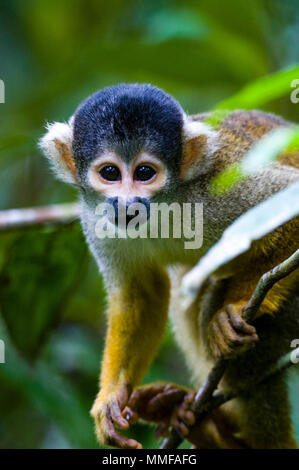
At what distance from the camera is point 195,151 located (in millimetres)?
2697

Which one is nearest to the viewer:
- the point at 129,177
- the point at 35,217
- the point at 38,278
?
the point at 129,177

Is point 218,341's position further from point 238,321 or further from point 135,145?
point 135,145

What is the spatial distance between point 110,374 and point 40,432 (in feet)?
5.33

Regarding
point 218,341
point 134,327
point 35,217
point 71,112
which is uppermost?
point 71,112

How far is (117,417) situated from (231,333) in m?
0.73

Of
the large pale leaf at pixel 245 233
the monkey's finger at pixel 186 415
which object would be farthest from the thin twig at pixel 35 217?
the large pale leaf at pixel 245 233

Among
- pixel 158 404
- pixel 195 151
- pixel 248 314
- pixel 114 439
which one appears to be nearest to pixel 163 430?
pixel 158 404

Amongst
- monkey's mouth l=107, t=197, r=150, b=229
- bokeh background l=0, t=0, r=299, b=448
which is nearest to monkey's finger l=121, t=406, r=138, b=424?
bokeh background l=0, t=0, r=299, b=448

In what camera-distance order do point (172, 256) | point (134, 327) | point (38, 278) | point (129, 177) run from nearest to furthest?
point (129, 177) < point (172, 256) < point (134, 327) < point (38, 278)

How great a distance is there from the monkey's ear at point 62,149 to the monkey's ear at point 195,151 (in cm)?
52

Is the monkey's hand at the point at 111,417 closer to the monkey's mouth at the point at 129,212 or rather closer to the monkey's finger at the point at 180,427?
the monkey's finger at the point at 180,427

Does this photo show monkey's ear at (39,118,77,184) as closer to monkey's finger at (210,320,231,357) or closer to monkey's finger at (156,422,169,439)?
monkey's finger at (210,320,231,357)

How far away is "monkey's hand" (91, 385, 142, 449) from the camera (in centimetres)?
270
